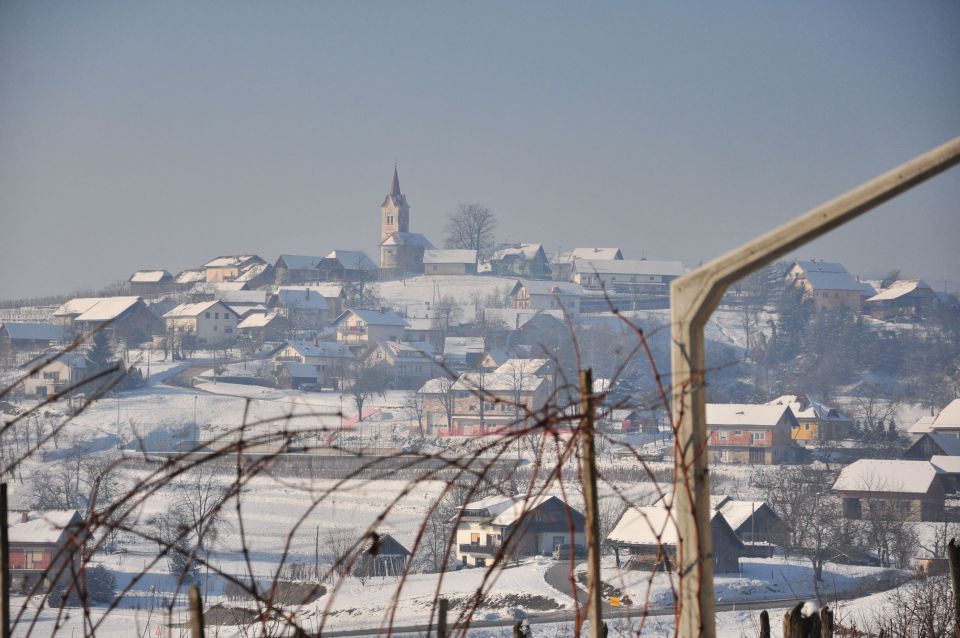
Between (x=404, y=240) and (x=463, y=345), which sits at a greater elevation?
(x=404, y=240)

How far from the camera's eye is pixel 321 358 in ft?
167

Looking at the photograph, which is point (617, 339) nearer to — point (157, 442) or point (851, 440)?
point (851, 440)

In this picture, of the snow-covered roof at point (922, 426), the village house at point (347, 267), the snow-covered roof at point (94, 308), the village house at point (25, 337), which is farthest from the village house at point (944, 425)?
the village house at point (347, 267)

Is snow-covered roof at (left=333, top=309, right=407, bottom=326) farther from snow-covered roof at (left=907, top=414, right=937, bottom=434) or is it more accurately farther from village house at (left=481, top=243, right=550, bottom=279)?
snow-covered roof at (left=907, top=414, right=937, bottom=434)

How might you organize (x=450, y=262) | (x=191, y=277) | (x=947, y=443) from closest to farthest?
→ 1. (x=947, y=443)
2. (x=450, y=262)
3. (x=191, y=277)

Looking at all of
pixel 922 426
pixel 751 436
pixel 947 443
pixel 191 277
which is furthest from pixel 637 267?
pixel 947 443

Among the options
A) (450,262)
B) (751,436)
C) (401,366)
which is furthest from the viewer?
(450,262)

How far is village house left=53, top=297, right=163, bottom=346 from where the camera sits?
55500 millimetres

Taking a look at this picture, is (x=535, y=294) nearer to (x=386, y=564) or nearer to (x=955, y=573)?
(x=386, y=564)

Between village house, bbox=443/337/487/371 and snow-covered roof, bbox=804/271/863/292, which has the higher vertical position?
snow-covered roof, bbox=804/271/863/292

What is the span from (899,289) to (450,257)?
2942cm

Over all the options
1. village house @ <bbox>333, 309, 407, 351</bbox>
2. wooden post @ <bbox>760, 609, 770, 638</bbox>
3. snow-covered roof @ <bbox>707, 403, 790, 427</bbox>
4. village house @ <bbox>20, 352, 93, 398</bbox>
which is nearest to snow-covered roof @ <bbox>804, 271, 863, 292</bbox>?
village house @ <bbox>333, 309, 407, 351</bbox>

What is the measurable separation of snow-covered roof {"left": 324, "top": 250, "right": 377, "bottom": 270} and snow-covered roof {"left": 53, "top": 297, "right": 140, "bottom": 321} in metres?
16.0

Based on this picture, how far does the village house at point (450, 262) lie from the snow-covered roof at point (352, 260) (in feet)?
15.6
